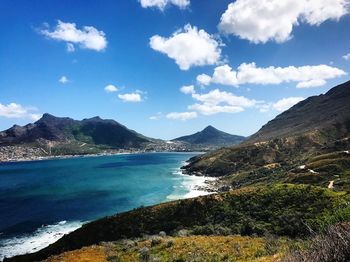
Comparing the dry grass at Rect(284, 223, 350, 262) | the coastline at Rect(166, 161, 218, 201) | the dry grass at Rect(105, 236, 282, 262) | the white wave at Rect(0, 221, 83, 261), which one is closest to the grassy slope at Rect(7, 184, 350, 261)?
the dry grass at Rect(105, 236, 282, 262)

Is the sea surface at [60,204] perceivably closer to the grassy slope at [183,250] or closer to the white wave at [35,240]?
the white wave at [35,240]

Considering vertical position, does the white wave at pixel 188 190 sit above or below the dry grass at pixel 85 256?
below

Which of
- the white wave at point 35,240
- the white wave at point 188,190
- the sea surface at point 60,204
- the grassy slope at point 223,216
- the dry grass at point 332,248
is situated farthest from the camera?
the white wave at point 188,190

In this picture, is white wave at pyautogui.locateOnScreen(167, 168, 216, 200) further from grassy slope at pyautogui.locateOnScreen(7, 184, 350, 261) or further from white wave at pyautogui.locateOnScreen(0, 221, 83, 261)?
grassy slope at pyautogui.locateOnScreen(7, 184, 350, 261)

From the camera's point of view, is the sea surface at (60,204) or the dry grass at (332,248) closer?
the dry grass at (332,248)

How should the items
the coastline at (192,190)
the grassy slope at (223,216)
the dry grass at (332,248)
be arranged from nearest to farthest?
the dry grass at (332,248) < the grassy slope at (223,216) < the coastline at (192,190)

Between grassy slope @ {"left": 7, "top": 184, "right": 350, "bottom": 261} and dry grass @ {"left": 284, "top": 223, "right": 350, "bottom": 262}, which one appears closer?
dry grass @ {"left": 284, "top": 223, "right": 350, "bottom": 262}

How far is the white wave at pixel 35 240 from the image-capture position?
81.5 metres

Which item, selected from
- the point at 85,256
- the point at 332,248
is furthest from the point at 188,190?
the point at 332,248

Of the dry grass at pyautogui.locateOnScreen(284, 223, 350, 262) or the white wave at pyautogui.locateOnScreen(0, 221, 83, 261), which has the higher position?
the dry grass at pyautogui.locateOnScreen(284, 223, 350, 262)

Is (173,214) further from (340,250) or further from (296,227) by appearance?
(340,250)

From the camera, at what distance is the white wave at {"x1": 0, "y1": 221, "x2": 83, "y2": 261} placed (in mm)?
81525

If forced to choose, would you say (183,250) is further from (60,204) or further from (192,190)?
(192,190)

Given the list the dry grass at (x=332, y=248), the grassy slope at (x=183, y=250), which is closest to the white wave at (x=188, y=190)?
the grassy slope at (x=183, y=250)
